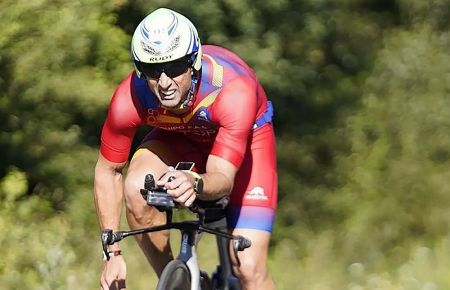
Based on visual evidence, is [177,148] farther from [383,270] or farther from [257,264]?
[383,270]

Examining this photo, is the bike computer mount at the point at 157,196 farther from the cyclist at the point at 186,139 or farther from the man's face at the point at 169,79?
the man's face at the point at 169,79

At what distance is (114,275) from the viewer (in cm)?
569

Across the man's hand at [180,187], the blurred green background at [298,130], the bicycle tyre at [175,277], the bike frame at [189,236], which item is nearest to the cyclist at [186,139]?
the man's hand at [180,187]

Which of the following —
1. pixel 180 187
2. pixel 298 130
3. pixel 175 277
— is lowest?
pixel 298 130

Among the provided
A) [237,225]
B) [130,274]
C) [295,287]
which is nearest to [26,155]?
[130,274]

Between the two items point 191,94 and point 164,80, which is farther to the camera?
point 191,94

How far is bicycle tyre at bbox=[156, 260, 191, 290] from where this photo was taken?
5.13m

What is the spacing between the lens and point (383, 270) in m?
9.16

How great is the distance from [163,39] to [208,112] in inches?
18.9

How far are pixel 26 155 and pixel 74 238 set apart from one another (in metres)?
1.27

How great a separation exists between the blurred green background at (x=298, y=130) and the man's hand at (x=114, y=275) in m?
2.46

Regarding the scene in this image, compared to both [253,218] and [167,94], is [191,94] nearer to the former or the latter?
[167,94]

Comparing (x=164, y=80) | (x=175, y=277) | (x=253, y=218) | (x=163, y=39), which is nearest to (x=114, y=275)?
(x=175, y=277)

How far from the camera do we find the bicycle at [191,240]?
4.86 m
